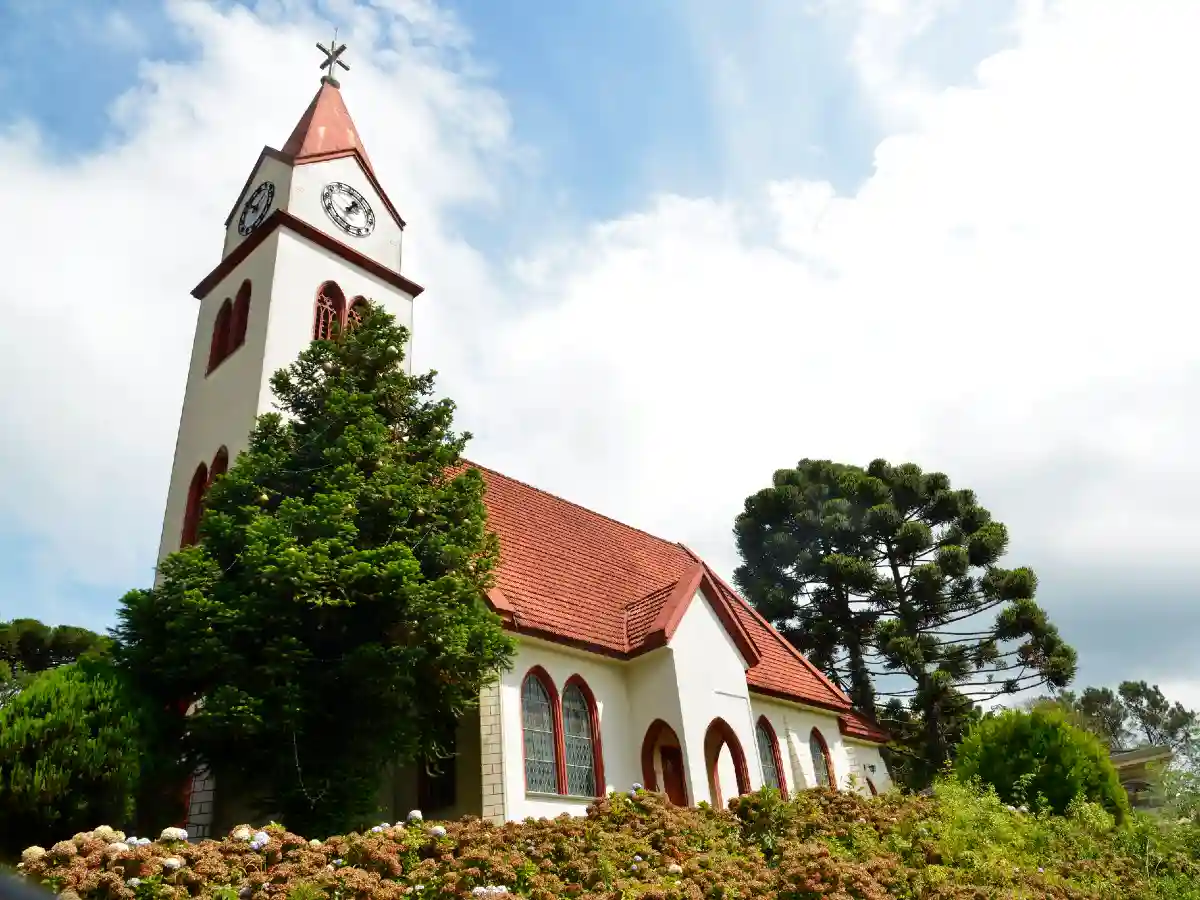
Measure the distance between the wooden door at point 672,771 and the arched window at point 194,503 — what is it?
1022 cm

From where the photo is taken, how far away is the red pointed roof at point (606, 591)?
16500mm

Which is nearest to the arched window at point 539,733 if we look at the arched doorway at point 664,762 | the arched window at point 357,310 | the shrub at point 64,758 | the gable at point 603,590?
the gable at point 603,590

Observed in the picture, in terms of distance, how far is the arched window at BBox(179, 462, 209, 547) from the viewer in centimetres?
1772

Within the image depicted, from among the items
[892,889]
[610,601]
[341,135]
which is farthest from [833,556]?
[892,889]

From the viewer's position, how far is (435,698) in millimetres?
12469

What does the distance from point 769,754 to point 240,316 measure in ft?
50.8

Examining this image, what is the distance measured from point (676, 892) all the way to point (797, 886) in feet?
4.89

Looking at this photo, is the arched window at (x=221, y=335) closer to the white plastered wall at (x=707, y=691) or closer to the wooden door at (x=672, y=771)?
the white plastered wall at (x=707, y=691)

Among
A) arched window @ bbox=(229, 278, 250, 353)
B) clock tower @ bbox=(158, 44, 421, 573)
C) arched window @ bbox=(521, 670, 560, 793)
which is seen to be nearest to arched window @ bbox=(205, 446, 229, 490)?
clock tower @ bbox=(158, 44, 421, 573)

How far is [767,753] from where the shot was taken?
19.8 metres

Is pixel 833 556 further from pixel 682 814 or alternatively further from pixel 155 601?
pixel 155 601

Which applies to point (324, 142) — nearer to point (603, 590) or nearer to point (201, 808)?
point (603, 590)

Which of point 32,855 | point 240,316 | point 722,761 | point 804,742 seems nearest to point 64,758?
point 32,855

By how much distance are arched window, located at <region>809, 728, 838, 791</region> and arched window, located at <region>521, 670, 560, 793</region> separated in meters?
8.54
